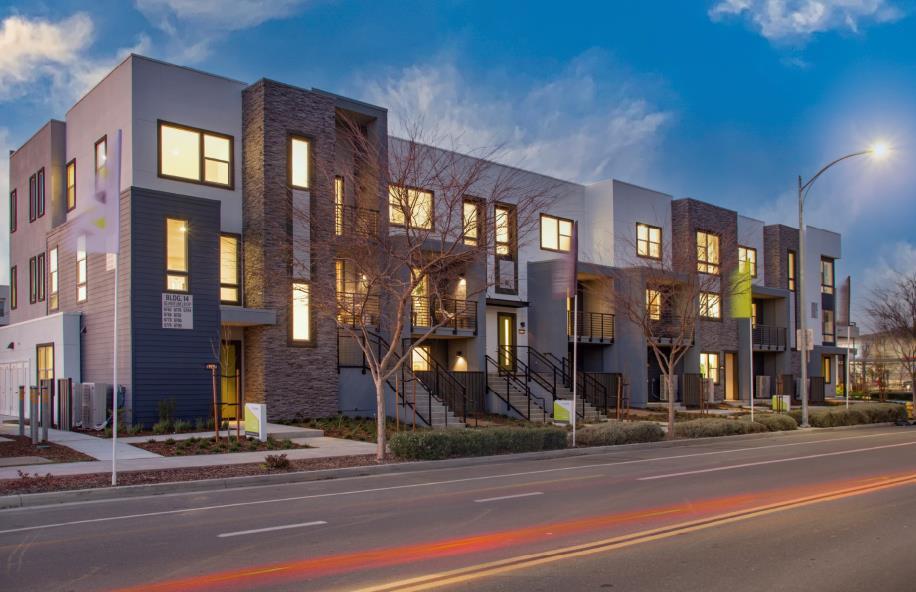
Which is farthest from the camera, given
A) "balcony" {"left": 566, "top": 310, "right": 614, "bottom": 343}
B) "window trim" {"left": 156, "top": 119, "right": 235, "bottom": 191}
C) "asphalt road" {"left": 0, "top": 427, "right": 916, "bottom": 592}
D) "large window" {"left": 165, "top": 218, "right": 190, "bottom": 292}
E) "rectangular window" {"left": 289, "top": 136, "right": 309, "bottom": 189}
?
"balcony" {"left": 566, "top": 310, "right": 614, "bottom": 343}

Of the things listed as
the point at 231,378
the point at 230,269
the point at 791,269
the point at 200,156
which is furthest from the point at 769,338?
the point at 200,156

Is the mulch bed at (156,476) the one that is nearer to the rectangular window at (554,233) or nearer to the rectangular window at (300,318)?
the rectangular window at (300,318)

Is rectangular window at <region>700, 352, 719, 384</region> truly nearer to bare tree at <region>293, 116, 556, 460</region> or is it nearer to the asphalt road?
bare tree at <region>293, 116, 556, 460</region>

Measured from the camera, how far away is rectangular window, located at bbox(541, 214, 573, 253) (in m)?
35.5

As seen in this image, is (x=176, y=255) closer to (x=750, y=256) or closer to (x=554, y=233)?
(x=554, y=233)

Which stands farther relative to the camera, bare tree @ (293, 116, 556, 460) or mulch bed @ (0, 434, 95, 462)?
bare tree @ (293, 116, 556, 460)

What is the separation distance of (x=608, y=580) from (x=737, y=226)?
4015 centimetres

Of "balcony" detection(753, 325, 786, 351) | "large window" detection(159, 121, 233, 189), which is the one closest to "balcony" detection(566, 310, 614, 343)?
"balcony" detection(753, 325, 786, 351)

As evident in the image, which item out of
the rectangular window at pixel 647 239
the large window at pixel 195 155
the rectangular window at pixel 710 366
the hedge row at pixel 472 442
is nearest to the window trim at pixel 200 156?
the large window at pixel 195 155

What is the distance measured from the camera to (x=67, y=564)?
320 inches

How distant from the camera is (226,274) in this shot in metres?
25.4

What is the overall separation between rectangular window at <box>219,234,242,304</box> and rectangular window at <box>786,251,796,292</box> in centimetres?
3521

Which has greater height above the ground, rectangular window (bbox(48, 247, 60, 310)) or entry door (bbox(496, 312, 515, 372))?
rectangular window (bbox(48, 247, 60, 310))

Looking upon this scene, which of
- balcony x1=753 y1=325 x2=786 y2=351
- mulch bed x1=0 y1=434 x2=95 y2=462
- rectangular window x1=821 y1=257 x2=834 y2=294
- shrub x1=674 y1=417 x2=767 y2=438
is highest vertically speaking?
rectangular window x1=821 y1=257 x2=834 y2=294
